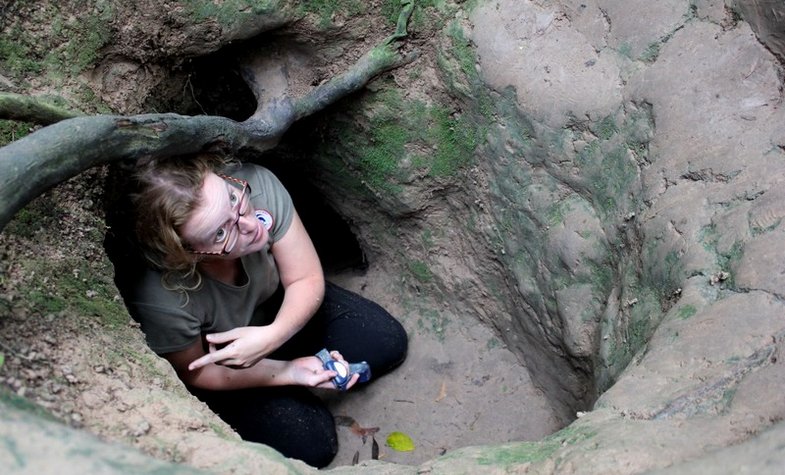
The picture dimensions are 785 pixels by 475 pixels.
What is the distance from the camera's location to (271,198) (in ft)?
6.08

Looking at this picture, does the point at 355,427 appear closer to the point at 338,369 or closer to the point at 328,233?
the point at 338,369

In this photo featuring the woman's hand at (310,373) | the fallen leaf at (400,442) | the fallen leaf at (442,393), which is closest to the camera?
the woman's hand at (310,373)

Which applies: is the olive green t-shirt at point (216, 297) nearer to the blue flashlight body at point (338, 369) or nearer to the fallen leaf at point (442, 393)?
the blue flashlight body at point (338, 369)

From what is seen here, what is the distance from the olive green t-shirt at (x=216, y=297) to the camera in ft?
5.68

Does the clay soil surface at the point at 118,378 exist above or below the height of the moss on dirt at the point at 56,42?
below

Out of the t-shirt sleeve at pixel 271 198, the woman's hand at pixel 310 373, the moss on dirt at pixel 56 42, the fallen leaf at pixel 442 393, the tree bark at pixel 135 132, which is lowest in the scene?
the fallen leaf at pixel 442 393

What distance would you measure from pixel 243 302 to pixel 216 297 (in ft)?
0.31

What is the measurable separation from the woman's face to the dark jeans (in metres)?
0.54

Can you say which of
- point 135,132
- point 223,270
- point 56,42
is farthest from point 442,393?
point 56,42

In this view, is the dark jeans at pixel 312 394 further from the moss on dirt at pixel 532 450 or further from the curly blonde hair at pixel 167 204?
the moss on dirt at pixel 532 450

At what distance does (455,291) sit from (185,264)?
112cm

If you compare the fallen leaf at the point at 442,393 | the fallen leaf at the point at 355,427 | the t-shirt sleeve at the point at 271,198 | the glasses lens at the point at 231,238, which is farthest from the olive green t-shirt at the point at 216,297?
the fallen leaf at the point at 442,393

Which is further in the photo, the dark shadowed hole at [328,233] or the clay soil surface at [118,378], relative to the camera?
the dark shadowed hole at [328,233]

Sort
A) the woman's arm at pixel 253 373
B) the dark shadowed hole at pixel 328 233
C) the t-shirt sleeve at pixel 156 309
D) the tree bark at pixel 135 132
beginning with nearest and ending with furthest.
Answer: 1. the tree bark at pixel 135 132
2. the t-shirt sleeve at pixel 156 309
3. the woman's arm at pixel 253 373
4. the dark shadowed hole at pixel 328 233
